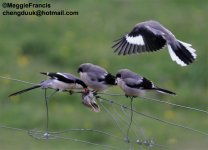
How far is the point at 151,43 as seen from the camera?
718cm

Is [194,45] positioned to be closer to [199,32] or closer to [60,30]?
[199,32]

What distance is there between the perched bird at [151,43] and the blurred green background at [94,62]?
3.30 metres

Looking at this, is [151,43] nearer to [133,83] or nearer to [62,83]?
[133,83]

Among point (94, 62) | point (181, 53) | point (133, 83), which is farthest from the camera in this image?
point (94, 62)

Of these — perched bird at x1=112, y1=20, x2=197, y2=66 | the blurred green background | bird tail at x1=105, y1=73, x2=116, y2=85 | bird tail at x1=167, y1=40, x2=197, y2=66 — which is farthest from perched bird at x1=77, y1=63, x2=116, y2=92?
the blurred green background

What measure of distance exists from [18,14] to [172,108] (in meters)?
3.38

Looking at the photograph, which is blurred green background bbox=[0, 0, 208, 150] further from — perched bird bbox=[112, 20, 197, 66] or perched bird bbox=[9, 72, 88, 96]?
perched bird bbox=[9, 72, 88, 96]

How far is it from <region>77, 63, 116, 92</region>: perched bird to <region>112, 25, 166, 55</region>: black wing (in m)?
0.68

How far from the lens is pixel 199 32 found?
13500 millimetres

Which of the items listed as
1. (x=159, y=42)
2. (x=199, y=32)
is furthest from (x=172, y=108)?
(x=159, y=42)

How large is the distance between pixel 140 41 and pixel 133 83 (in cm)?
100

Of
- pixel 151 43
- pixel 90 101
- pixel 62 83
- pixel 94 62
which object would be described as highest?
pixel 94 62

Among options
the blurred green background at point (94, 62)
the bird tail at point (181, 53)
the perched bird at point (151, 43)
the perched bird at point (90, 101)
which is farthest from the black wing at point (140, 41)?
the blurred green background at point (94, 62)

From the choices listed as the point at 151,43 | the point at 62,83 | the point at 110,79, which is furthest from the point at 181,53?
the point at 62,83
